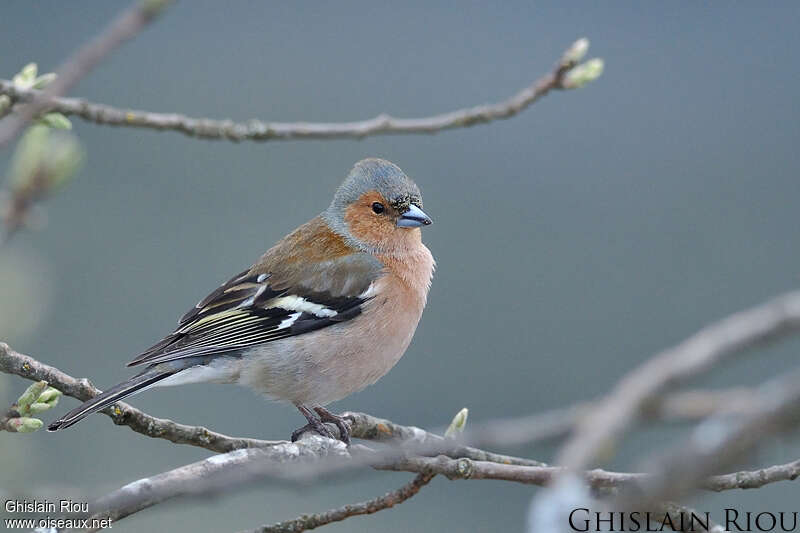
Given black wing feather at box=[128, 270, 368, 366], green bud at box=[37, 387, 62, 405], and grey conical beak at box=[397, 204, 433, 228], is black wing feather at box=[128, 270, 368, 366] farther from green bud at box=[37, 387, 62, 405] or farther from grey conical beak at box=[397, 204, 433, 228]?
green bud at box=[37, 387, 62, 405]

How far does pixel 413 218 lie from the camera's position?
4.71 m

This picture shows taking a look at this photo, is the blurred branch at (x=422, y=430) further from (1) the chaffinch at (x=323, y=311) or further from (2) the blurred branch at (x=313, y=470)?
(1) the chaffinch at (x=323, y=311)

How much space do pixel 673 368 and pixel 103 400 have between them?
2.49 meters

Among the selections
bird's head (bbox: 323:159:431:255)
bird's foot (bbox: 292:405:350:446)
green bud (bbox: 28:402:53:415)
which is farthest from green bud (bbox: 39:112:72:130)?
Result: bird's head (bbox: 323:159:431:255)

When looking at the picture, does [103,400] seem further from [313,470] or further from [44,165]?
[313,470]

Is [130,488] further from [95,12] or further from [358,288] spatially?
[95,12]

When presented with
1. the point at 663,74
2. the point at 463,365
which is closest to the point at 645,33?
the point at 663,74

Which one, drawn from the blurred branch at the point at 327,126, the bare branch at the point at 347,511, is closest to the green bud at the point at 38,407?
the bare branch at the point at 347,511

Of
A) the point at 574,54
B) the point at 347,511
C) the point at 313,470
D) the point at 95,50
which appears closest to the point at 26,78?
the point at 95,50

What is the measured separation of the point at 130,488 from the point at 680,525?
142 centimetres

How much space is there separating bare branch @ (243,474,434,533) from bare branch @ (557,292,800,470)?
1.88 meters

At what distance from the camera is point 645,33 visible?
2105cm

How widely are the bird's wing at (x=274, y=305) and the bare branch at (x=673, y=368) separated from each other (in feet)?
10.9

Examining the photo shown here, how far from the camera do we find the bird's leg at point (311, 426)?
13.4 ft
